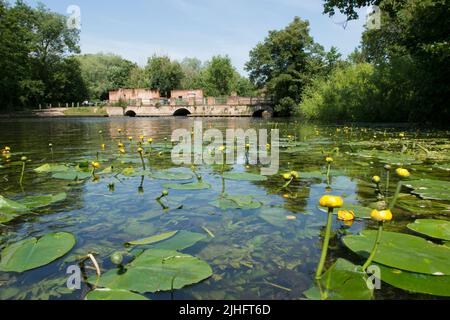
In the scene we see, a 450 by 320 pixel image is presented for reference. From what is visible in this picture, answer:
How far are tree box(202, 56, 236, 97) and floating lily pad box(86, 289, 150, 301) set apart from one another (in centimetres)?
5688

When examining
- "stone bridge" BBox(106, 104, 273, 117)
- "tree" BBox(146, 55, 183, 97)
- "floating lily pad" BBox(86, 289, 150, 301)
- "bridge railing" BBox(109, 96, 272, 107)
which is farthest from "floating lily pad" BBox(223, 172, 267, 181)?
"tree" BBox(146, 55, 183, 97)

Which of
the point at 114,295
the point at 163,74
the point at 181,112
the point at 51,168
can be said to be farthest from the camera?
the point at 163,74

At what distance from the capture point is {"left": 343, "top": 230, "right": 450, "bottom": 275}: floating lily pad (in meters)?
1.51

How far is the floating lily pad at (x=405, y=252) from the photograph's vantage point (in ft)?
4.96

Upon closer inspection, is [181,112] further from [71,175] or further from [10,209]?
[10,209]

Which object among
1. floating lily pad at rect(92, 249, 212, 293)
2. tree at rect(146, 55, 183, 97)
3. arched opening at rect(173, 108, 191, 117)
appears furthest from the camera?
tree at rect(146, 55, 183, 97)

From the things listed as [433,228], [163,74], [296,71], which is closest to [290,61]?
[296,71]

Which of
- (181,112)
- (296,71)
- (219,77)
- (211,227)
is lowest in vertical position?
(211,227)

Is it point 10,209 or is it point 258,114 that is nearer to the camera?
point 10,209

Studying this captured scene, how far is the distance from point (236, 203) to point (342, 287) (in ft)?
4.75

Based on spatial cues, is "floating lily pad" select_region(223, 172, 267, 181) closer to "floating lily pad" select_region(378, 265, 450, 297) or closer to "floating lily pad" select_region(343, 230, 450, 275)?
"floating lily pad" select_region(343, 230, 450, 275)

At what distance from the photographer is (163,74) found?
57.0 metres

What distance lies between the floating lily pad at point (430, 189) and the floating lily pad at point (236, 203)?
4.91 ft
